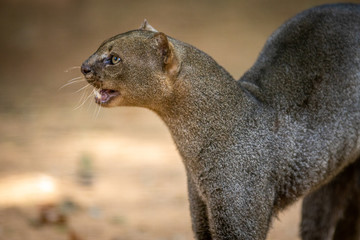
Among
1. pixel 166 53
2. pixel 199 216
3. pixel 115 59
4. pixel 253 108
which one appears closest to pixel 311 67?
pixel 253 108

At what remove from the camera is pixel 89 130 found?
8.13 meters

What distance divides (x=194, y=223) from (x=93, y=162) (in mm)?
3123

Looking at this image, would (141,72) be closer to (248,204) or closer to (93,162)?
(248,204)

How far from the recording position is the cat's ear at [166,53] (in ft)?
12.3

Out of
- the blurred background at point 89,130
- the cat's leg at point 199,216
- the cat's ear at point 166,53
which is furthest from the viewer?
the blurred background at point 89,130

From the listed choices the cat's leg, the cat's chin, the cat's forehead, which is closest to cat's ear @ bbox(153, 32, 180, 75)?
the cat's forehead

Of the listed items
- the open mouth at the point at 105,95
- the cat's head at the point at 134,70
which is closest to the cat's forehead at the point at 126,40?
the cat's head at the point at 134,70

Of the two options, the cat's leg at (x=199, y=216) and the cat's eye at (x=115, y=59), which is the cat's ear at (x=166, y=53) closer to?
the cat's eye at (x=115, y=59)

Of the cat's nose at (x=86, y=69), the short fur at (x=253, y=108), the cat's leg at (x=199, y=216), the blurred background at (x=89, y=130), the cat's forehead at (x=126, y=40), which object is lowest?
the cat's leg at (x=199, y=216)

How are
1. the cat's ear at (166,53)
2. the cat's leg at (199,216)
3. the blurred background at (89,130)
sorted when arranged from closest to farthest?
the cat's ear at (166,53) → the cat's leg at (199,216) → the blurred background at (89,130)

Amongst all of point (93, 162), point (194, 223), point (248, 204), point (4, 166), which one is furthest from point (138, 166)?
point (248, 204)

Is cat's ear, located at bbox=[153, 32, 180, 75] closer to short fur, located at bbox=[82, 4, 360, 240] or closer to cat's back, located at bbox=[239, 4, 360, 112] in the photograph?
short fur, located at bbox=[82, 4, 360, 240]

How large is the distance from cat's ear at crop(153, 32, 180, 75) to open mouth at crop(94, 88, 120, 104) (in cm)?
36

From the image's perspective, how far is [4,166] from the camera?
262 inches
